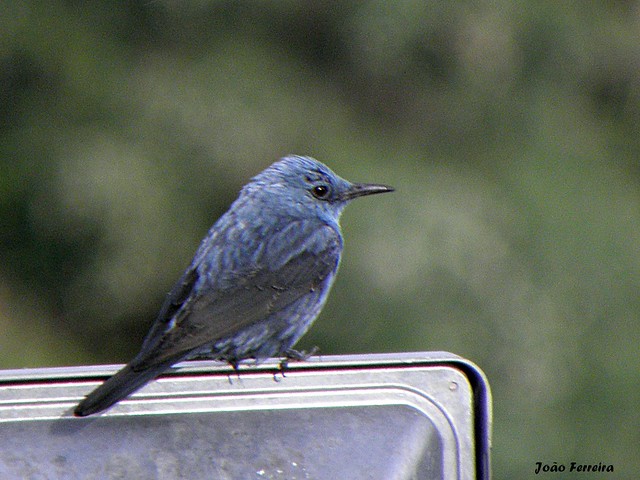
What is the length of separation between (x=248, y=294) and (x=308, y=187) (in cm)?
75

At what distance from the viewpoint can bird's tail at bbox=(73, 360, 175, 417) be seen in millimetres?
2584

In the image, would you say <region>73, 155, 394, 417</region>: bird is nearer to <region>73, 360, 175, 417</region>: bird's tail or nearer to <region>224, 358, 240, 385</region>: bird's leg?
<region>224, 358, 240, 385</region>: bird's leg

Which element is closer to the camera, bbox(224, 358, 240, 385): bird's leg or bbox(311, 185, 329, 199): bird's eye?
bbox(224, 358, 240, 385): bird's leg

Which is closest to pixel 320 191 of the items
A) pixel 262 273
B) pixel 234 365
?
pixel 262 273

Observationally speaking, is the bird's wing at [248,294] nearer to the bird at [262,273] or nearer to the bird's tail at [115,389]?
the bird at [262,273]

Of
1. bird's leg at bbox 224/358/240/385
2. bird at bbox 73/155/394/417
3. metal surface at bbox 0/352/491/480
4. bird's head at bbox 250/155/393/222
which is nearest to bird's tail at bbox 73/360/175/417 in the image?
metal surface at bbox 0/352/491/480

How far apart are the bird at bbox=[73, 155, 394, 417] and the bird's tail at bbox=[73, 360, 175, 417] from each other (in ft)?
1.07

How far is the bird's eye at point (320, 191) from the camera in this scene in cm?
445

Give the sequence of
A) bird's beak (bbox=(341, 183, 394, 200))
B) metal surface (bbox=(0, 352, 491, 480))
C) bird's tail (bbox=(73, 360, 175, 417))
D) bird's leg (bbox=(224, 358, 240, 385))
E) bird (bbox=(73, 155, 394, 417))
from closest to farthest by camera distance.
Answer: metal surface (bbox=(0, 352, 491, 480)) < bird's tail (bbox=(73, 360, 175, 417)) < bird's leg (bbox=(224, 358, 240, 385)) < bird (bbox=(73, 155, 394, 417)) < bird's beak (bbox=(341, 183, 394, 200))

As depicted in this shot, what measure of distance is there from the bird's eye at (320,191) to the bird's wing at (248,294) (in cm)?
20

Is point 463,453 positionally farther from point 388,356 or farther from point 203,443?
point 203,443

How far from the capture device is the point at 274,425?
2547 mm

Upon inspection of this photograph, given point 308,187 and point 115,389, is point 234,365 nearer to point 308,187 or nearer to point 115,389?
point 115,389

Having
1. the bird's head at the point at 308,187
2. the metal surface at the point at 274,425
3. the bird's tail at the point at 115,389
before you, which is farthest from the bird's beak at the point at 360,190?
the metal surface at the point at 274,425
